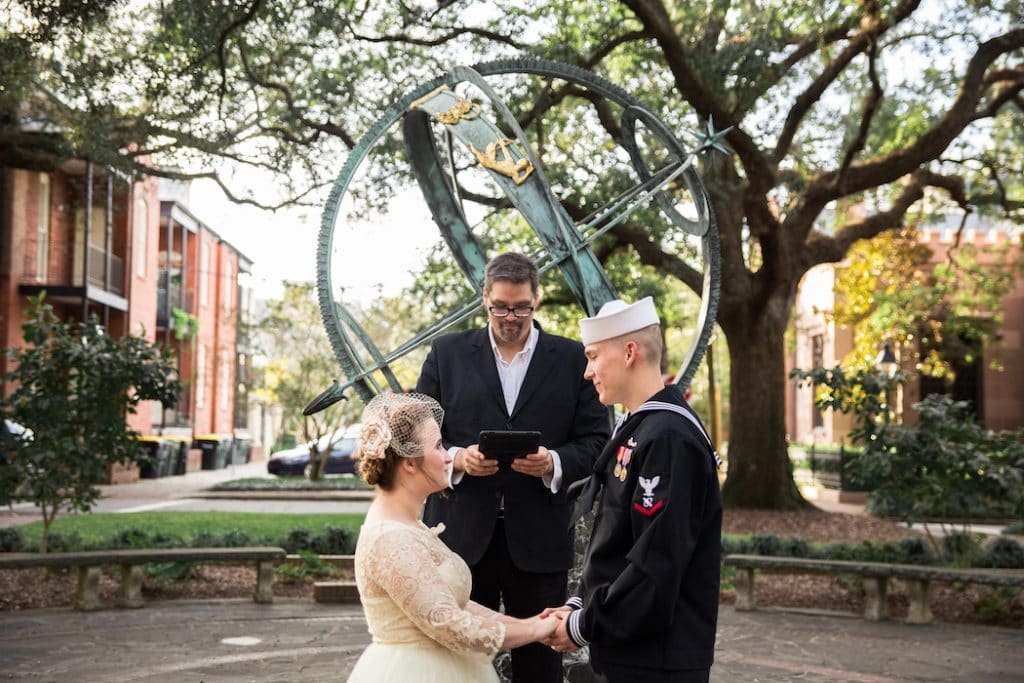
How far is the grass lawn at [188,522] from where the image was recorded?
1417cm

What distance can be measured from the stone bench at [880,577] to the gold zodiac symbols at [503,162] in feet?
18.8

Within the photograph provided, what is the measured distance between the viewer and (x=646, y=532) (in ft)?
9.34

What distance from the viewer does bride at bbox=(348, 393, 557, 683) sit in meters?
3.04

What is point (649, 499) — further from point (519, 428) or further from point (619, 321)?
point (519, 428)

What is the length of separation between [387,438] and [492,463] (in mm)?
731

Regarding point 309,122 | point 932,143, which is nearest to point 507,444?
point 309,122

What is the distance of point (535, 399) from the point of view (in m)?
4.28

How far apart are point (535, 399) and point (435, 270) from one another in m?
11.9

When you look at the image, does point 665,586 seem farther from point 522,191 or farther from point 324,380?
point 324,380

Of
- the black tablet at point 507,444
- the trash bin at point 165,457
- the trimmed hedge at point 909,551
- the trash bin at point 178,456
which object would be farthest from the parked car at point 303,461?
the black tablet at point 507,444

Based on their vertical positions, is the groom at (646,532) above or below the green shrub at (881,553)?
above

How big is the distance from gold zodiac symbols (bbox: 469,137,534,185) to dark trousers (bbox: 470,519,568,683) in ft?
6.58

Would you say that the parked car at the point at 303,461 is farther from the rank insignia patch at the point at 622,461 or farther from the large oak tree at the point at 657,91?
the rank insignia patch at the point at 622,461

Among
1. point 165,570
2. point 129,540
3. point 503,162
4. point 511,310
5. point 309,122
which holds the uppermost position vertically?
point 309,122
